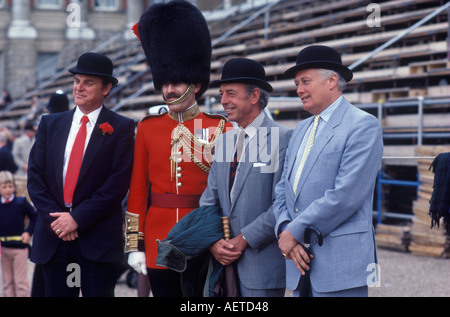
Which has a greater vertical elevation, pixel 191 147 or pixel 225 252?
pixel 191 147

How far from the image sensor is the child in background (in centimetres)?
576

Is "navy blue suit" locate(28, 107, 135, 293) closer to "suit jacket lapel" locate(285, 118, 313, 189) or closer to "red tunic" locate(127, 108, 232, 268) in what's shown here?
"red tunic" locate(127, 108, 232, 268)

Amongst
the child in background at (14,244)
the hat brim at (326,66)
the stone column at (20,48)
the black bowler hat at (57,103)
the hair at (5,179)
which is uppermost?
the stone column at (20,48)

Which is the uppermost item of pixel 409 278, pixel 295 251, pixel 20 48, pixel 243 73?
pixel 20 48

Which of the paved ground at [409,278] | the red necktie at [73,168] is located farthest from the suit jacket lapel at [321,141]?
the paved ground at [409,278]

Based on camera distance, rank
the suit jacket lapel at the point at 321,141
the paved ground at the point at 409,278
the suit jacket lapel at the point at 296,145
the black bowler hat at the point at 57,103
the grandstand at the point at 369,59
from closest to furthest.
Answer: the suit jacket lapel at the point at 321,141 < the suit jacket lapel at the point at 296,145 < the black bowler hat at the point at 57,103 < the paved ground at the point at 409,278 < the grandstand at the point at 369,59

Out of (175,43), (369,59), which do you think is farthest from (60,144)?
(369,59)

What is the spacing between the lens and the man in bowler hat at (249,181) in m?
3.38

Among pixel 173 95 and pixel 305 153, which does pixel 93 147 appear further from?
pixel 305 153

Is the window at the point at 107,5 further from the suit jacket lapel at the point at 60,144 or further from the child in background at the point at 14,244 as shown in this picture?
the suit jacket lapel at the point at 60,144

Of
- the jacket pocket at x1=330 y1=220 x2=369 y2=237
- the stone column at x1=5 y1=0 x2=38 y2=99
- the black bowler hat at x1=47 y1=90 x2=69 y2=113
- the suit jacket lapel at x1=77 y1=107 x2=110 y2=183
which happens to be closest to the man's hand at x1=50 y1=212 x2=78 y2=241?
the suit jacket lapel at x1=77 y1=107 x2=110 y2=183

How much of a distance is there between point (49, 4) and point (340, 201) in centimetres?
2535

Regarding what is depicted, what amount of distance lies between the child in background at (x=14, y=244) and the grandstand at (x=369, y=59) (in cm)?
265

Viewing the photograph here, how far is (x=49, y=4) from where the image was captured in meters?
26.2
